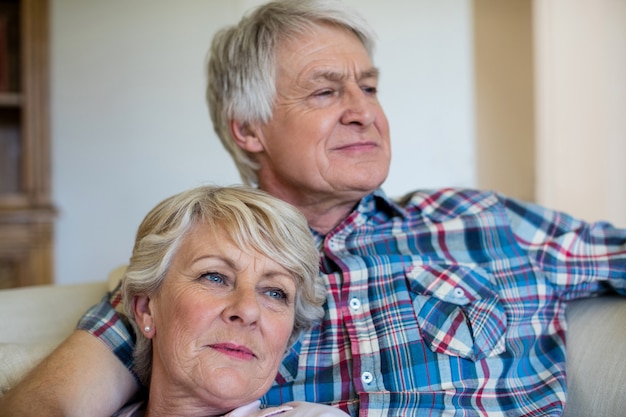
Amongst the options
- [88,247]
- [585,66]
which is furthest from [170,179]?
[585,66]

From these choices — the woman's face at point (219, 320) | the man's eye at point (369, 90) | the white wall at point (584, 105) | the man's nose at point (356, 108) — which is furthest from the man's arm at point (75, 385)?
the white wall at point (584, 105)

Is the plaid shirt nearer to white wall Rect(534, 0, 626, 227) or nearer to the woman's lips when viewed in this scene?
the woman's lips

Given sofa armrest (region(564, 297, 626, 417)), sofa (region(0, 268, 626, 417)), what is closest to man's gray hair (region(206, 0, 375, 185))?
sofa (region(0, 268, 626, 417))

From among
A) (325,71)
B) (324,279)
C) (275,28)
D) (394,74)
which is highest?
(394,74)

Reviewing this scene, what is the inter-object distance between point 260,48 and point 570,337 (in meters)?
0.93

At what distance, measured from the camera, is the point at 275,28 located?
174 cm

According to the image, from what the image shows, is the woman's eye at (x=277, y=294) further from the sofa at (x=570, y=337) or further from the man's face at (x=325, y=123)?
the sofa at (x=570, y=337)

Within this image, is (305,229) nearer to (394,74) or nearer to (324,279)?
(324,279)

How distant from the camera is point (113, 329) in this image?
1.46 meters

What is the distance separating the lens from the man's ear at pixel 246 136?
179 centimetres

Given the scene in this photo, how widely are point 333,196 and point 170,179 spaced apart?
206 centimetres

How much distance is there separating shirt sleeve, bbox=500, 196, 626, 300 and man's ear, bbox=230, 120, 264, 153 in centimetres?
60

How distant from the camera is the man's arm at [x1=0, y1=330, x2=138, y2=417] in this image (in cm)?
129

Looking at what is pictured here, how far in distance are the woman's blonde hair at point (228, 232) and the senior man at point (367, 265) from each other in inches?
6.3
